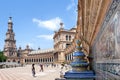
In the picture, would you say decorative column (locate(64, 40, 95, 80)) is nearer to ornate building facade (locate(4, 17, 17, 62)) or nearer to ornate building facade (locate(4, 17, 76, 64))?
ornate building facade (locate(4, 17, 76, 64))

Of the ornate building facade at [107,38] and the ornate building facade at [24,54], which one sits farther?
the ornate building facade at [24,54]

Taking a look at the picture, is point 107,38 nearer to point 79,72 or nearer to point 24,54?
point 79,72

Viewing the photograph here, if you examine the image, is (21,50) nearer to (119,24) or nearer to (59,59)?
(59,59)

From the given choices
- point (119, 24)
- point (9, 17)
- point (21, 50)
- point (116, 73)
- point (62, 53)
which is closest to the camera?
point (119, 24)

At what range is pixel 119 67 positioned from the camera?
6.21ft

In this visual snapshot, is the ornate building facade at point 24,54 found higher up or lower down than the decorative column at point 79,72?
higher up

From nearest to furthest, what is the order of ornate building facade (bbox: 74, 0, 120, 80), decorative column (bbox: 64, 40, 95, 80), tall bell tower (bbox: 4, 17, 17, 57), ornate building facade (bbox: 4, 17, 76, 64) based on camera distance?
ornate building facade (bbox: 74, 0, 120, 80)
decorative column (bbox: 64, 40, 95, 80)
ornate building facade (bbox: 4, 17, 76, 64)
tall bell tower (bbox: 4, 17, 17, 57)

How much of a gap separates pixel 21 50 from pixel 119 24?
463ft

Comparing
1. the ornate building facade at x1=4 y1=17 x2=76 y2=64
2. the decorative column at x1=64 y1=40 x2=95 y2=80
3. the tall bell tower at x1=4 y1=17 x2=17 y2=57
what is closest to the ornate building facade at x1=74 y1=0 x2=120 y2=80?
the decorative column at x1=64 y1=40 x2=95 y2=80

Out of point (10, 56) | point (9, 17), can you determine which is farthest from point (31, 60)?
point (9, 17)

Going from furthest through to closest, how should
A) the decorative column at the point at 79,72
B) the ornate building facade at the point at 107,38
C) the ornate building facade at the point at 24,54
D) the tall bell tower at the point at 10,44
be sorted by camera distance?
the tall bell tower at the point at 10,44 → the ornate building facade at the point at 24,54 → the decorative column at the point at 79,72 → the ornate building facade at the point at 107,38

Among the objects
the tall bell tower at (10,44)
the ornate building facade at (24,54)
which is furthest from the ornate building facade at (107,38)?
the tall bell tower at (10,44)

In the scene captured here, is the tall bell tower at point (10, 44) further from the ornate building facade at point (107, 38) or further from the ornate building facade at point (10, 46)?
the ornate building facade at point (107, 38)

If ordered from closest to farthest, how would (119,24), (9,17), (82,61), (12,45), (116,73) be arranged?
(119,24) → (116,73) → (82,61) → (12,45) → (9,17)
